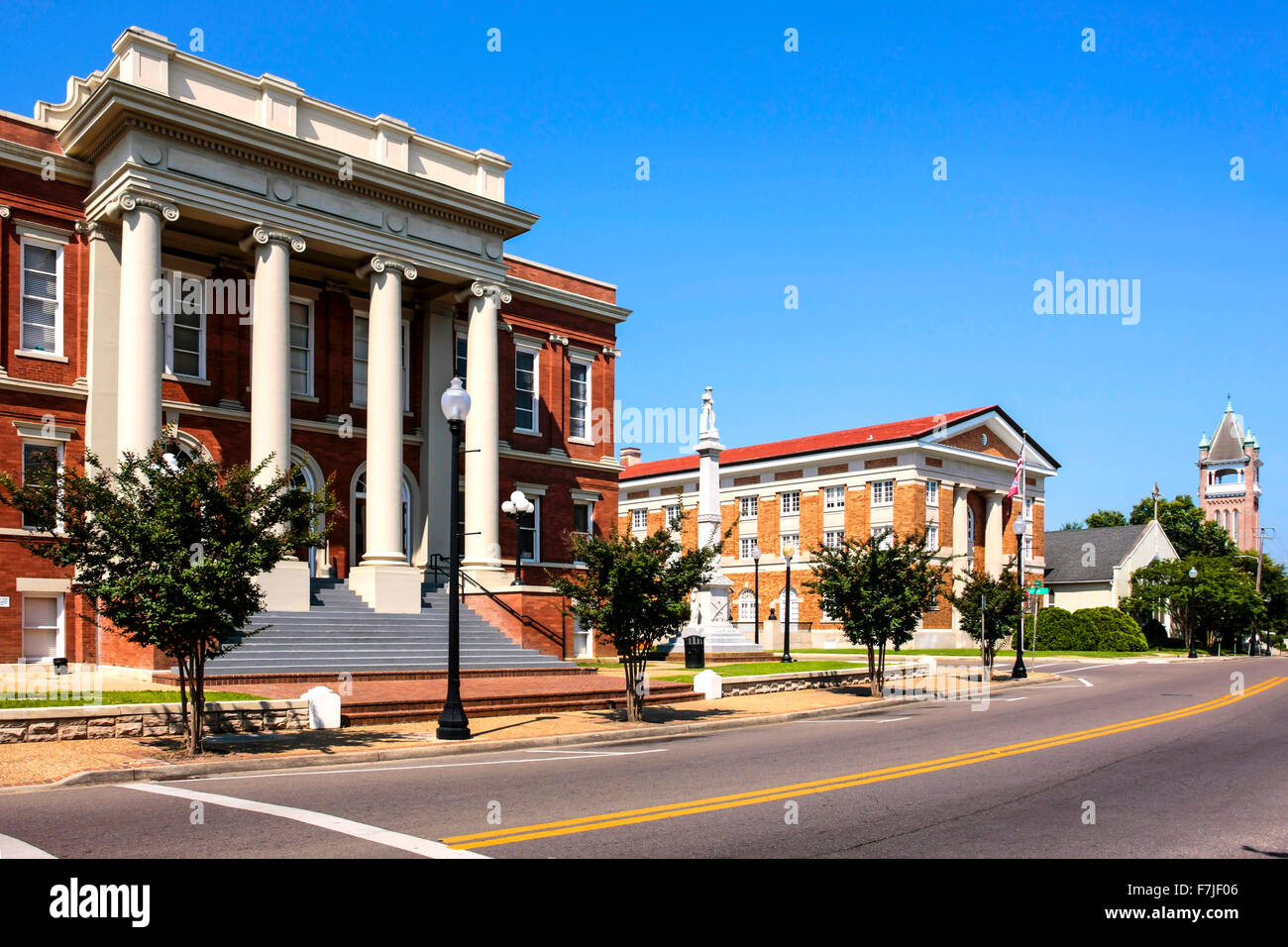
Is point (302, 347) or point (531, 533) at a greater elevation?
point (302, 347)

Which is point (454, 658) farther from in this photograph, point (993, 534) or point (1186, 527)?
point (1186, 527)

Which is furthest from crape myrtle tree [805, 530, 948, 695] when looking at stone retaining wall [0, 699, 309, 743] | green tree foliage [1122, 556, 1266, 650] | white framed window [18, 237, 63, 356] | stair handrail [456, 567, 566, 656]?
green tree foliage [1122, 556, 1266, 650]

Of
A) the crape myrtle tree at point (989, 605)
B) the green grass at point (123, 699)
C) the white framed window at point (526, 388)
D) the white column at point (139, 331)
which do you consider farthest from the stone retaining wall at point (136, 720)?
the crape myrtle tree at point (989, 605)

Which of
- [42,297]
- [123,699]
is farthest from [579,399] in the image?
[123,699]

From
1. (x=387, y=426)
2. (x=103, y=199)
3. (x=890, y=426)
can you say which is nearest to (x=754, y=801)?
(x=387, y=426)

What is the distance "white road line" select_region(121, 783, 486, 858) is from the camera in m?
8.09

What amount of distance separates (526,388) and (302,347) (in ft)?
27.9

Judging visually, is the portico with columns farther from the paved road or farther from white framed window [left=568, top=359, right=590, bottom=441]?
the paved road

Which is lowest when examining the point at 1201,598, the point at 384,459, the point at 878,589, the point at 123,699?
the point at 1201,598

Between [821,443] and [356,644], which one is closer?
[356,644]

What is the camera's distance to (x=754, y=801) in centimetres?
1076

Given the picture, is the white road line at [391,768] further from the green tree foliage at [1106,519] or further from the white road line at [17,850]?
the green tree foliage at [1106,519]

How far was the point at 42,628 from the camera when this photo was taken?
939 inches

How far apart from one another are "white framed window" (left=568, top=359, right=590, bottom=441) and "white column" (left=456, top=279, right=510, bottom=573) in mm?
7722
